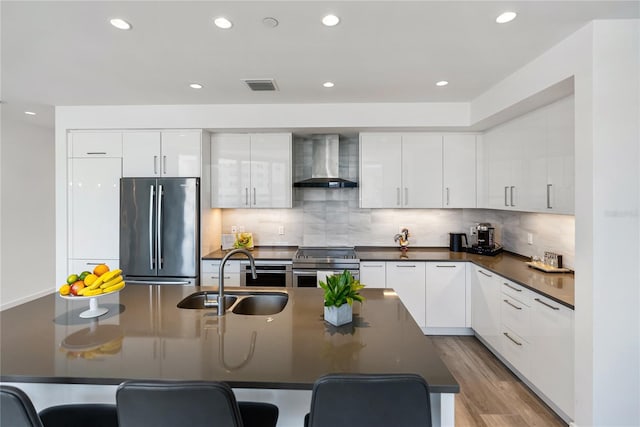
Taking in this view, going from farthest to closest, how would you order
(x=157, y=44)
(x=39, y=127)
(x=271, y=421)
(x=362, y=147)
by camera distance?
(x=39, y=127)
(x=362, y=147)
(x=157, y=44)
(x=271, y=421)

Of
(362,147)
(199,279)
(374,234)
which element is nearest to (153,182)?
(199,279)

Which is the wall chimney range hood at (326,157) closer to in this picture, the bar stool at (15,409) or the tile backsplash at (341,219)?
the tile backsplash at (341,219)

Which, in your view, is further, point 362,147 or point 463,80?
point 362,147

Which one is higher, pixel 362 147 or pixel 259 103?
pixel 259 103

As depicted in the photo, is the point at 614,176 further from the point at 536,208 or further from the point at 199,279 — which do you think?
the point at 199,279

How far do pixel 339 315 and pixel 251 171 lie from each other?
2.62m

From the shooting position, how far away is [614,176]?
1.91 m

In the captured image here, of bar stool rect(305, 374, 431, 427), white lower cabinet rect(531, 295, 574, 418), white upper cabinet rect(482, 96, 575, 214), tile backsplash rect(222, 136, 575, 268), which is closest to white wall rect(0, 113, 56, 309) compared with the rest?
tile backsplash rect(222, 136, 575, 268)

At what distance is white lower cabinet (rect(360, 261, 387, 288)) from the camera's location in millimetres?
3584

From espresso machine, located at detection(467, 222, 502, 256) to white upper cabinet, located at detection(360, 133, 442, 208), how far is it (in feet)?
1.92

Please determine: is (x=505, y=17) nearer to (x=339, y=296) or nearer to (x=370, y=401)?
(x=339, y=296)

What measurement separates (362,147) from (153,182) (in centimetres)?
237

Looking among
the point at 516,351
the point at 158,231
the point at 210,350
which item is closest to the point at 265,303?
the point at 210,350

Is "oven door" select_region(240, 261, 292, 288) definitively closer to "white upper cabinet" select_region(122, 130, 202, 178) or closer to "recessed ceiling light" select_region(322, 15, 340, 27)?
"white upper cabinet" select_region(122, 130, 202, 178)
